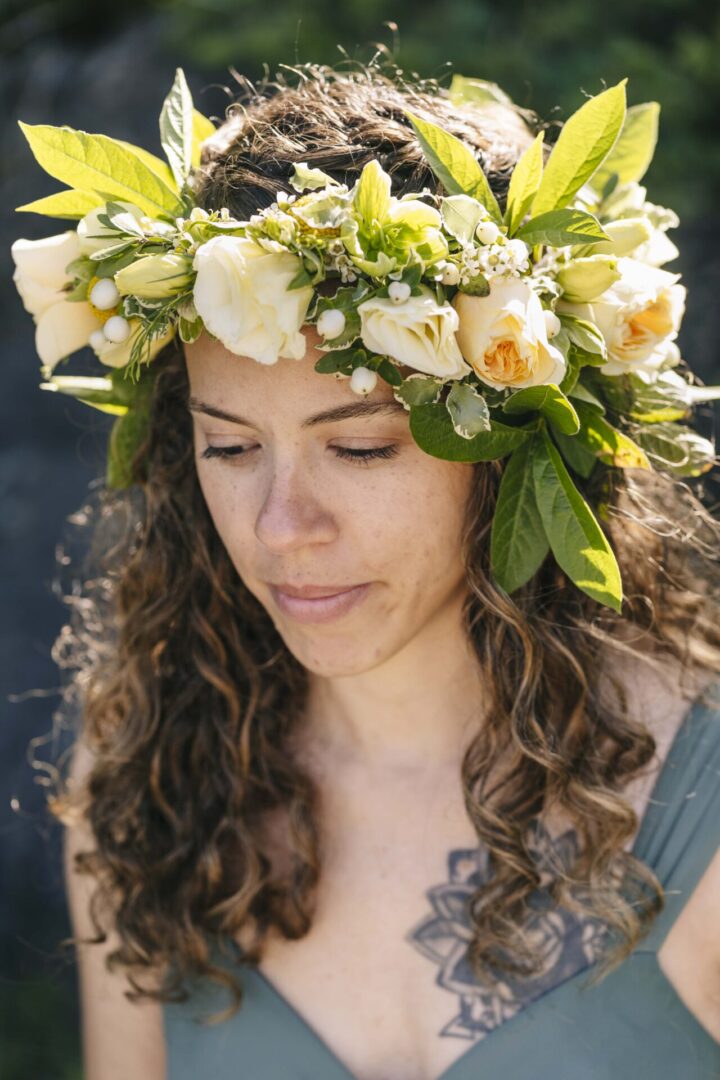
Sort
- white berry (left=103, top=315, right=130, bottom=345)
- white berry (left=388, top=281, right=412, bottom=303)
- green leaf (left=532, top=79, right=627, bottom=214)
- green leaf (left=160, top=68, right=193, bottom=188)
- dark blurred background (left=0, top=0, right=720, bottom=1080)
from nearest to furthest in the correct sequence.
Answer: white berry (left=388, top=281, right=412, bottom=303)
green leaf (left=532, top=79, right=627, bottom=214)
white berry (left=103, top=315, right=130, bottom=345)
green leaf (left=160, top=68, right=193, bottom=188)
dark blurred background (left=0, top=0, right=720, bottom=1080)

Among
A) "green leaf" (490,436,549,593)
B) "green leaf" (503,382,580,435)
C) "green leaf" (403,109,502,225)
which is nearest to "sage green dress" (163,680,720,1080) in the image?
"green leaf" (490,436,549,593)

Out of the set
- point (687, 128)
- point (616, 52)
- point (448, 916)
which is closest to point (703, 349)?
point (687, 128)

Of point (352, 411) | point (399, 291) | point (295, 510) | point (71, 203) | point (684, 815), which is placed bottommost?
point (684, 815)

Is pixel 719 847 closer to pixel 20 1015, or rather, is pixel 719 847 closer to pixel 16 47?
pixel 20 1015

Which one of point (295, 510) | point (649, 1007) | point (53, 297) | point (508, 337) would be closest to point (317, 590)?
point (295, 510)

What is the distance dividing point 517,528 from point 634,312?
346 mm

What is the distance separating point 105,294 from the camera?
182 centimetres

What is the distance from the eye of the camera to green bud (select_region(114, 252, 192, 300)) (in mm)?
1750

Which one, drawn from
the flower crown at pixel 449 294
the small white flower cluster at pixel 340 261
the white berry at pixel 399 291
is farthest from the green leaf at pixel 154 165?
the white berry at pixel 399 291

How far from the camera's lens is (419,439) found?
174 centimetres

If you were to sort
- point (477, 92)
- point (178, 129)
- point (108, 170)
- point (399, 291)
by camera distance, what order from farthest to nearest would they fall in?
point (477, 92) → point (178, 129) → point (108, 170) → point (399, 291)

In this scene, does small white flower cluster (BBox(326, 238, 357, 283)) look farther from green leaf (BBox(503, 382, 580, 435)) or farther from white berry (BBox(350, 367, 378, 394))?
green leaf (BBox(503, 382, 580, 435))

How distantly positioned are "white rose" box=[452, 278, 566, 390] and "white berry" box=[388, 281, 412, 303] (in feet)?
0.31

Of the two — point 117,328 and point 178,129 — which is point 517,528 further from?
point 178,129
